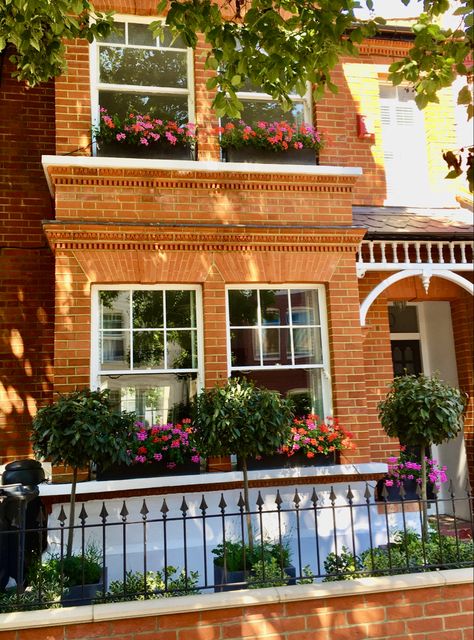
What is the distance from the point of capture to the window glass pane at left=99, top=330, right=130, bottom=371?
6848mm

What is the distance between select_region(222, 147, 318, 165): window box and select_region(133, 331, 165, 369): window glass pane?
2.41 meters

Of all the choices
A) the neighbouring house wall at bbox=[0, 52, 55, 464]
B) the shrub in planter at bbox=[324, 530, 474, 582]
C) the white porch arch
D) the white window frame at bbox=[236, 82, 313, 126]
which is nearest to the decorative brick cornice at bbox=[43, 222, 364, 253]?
the white porch arch

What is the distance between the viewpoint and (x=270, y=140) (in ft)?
24.1

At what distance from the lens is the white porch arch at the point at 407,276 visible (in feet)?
25.6

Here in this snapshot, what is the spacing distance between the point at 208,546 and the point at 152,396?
5.85ft

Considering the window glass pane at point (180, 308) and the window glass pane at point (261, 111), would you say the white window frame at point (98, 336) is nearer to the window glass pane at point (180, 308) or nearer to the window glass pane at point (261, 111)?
the window glass pane at point (180, 308)

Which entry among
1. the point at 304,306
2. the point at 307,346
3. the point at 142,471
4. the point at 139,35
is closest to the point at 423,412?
the point at 307,346

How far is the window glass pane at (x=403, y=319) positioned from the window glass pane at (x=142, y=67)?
510cm

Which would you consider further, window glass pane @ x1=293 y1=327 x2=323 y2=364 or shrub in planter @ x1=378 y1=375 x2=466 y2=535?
window glass pane @ x1=293 y1=327 x2=323 y2=364

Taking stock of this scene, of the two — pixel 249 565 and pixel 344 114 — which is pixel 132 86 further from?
pixel 249 565

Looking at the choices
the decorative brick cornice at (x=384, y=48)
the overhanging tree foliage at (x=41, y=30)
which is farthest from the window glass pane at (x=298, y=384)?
the decorative brick cornice at (x=384, y=48)

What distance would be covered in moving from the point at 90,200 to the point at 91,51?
2.03 metres

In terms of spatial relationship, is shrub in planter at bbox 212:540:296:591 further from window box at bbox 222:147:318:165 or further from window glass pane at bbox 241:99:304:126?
window glass pane at bbox 241:99:304:126

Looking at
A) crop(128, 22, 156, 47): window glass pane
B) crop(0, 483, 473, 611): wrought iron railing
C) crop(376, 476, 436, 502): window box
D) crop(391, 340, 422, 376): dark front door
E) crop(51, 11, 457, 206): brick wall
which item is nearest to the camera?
crop(0, 483, 473, 611): wrought iron railing
